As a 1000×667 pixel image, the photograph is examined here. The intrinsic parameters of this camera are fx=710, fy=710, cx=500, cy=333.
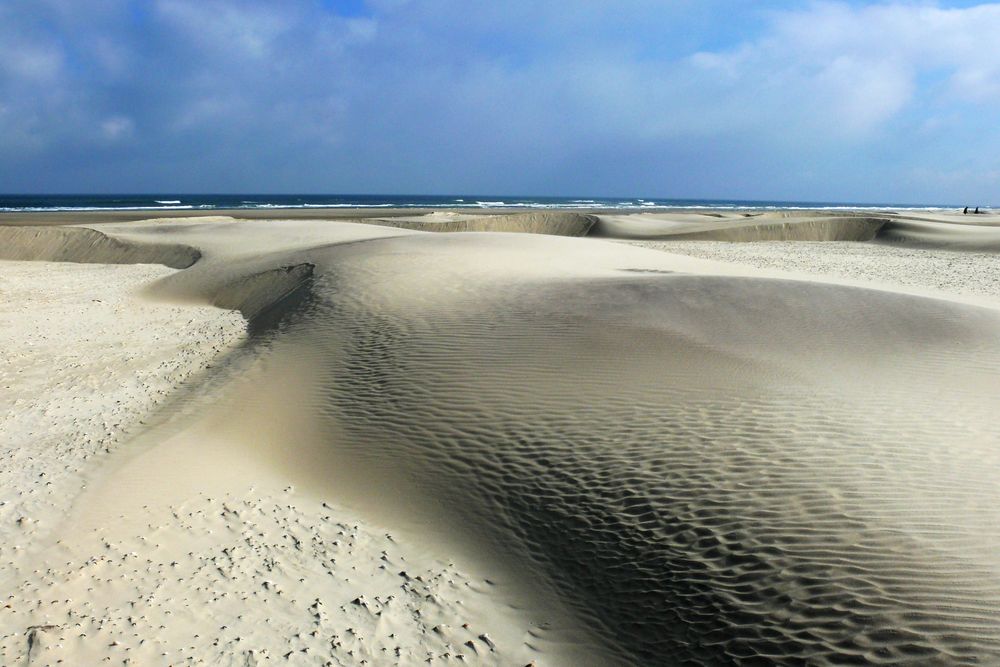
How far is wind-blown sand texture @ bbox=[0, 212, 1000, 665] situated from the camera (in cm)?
464

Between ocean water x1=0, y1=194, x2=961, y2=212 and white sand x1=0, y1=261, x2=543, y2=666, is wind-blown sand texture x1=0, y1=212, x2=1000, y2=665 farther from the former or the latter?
ocean water x1=0, y1=194, x2=961, y2=212

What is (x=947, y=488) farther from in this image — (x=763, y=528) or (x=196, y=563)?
(x=196, y=563)

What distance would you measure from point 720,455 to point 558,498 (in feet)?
4.86

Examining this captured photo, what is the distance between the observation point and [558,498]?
20.6 feet

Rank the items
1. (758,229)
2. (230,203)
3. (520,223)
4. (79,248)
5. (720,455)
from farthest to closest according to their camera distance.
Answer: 1. (230,203)
2. (520,223)
3. (758,229)
4. (79,248)
5. (720,455)

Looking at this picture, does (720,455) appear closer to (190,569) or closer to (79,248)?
(190,569)

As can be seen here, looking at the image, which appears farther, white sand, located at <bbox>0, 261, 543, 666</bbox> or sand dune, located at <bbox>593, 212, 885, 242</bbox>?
sand dune, located at <bbox>593, 212, 885, 242</bbox>

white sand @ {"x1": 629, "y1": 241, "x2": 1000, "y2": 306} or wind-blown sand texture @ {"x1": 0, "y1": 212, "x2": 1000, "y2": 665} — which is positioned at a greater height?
wind-blown sand texture @ {"x1": 0, "y1": 212, "x2": 1000, "y2": 665}

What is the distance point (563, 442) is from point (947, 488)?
325cm

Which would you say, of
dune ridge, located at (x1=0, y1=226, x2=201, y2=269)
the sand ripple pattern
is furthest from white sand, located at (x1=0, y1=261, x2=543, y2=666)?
dune ridge, located at (x1=0, y1=226, x2=201, y2=269)

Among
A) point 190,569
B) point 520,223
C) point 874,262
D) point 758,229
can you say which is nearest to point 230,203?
point 520,223

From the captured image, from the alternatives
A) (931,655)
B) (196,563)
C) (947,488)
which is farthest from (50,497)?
(947,488)

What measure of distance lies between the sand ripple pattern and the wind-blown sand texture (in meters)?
0.03

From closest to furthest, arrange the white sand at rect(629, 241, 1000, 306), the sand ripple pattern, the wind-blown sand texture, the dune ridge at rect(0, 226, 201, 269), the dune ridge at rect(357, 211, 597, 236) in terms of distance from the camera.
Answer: the sand ripple pattern, the wind-blown sand texture, the white sand at rect(629, 241, 1000, 306), the dune ridge at rect(0, 226, 201, 269), the dune ridge at rect(357, 211, 597, 236)
